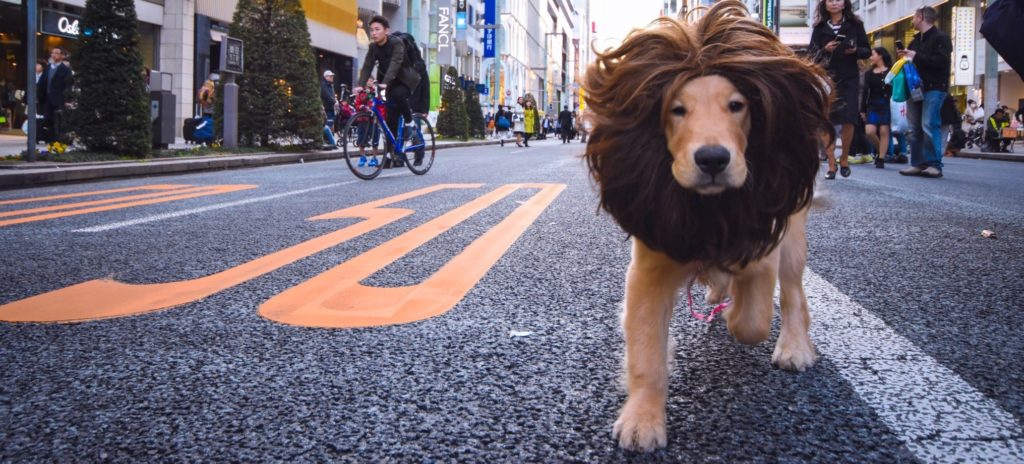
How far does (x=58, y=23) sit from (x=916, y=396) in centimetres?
2255

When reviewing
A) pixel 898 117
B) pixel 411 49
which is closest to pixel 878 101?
pixel 898 117

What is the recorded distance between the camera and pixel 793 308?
91.7 inches

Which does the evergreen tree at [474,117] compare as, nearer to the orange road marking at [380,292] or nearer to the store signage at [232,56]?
the store signage at [232,56]

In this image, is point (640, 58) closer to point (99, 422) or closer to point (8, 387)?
point (99, 422)

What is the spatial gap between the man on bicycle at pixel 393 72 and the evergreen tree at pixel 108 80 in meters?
3.46

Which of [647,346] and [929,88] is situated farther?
[929,88]

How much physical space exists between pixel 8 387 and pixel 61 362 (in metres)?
0.22

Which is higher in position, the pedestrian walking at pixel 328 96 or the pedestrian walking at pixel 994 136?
the pedestrian walking at pixel 328 96

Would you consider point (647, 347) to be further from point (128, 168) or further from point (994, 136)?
point (994, 136)

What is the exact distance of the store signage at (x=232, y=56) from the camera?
590 inches

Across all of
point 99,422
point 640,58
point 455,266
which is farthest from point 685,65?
point 455,266

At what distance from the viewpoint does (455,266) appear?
12.9 ft

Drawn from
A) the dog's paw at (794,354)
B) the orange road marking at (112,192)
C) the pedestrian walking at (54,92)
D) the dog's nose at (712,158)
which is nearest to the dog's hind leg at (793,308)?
the dog's paw at (794,354)

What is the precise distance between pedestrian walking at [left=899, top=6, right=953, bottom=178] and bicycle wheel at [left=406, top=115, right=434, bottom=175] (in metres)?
6.00
